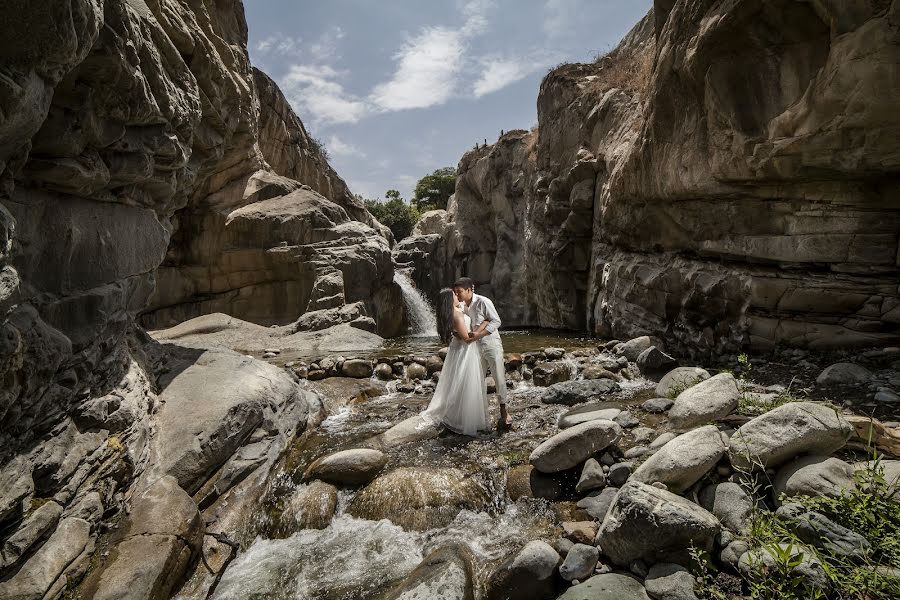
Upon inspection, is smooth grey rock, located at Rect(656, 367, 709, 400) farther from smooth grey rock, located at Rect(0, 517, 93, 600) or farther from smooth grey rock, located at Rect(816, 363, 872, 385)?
smooth grey rock, located at Rect(0, 517, 93, 600)

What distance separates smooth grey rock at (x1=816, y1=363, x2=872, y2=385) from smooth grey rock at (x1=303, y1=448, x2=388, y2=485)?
6.11m

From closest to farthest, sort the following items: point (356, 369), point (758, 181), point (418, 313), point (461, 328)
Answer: point (461, 328)
point (758, 181)
point (356, 369)
point (418, 313)

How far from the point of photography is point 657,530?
9.55 feet

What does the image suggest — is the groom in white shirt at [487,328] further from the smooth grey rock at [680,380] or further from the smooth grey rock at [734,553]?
the smooth grey rock at [734,553]

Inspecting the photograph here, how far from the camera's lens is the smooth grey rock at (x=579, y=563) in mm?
3012

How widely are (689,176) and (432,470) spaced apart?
8.42 metres

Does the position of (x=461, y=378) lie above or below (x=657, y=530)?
above

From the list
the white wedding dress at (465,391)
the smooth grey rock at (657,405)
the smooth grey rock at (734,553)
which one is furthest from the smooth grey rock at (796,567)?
the white wedding dress at (465,391)

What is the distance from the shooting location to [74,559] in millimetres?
3268

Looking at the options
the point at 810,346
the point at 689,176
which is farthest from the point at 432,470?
the point at 689,176

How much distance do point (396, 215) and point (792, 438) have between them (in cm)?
4129

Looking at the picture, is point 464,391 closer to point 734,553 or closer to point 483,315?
point 483,315

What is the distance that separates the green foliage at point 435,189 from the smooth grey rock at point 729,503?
145 ft

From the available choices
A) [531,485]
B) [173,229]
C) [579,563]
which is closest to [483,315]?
[531,485]
